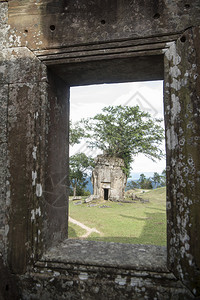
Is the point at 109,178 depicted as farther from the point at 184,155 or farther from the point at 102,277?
the point at 184,155

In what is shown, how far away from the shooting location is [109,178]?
Answer: 59.1 feet

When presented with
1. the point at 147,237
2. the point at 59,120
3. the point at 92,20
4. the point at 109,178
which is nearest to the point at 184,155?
the point at 59,120

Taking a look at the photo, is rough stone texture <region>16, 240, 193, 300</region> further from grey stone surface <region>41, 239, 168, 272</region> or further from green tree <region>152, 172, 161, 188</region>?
green tree <region>152, 172, 161, 188</region>

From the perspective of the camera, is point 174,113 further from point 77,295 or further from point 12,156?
point 77,295

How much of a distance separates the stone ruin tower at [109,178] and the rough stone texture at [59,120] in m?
15.4

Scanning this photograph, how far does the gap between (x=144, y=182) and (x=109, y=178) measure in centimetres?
1535

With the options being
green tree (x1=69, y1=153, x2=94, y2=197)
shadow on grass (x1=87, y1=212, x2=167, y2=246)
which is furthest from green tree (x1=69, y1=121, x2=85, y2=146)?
shadow on grass (x1=87, y1=212, x2=167, y2=246)

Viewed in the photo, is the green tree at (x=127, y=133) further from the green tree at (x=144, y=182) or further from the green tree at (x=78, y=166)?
the green tree at (x=144, y=182)

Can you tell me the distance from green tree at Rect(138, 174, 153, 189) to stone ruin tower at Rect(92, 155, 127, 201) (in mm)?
13873


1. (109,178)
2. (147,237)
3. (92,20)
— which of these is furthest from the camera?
(109,178)

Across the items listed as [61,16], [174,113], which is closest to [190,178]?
[174,113]

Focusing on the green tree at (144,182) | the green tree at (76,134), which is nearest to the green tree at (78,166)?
the green tree at (76,134)

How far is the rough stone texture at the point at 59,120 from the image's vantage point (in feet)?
6.39

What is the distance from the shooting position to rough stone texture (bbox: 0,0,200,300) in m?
1.95
